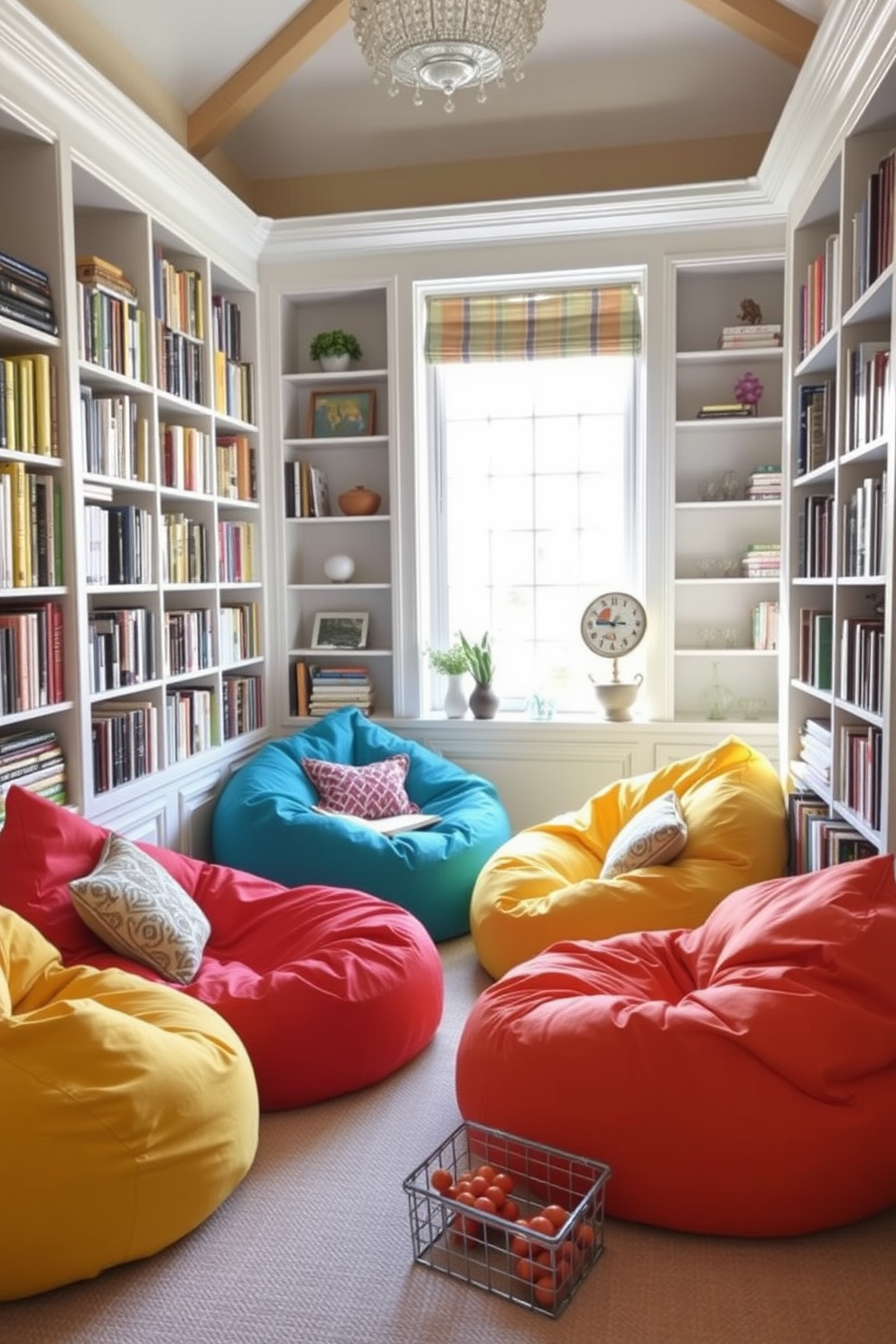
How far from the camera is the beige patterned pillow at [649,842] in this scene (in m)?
3.29

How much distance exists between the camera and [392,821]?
3969mm

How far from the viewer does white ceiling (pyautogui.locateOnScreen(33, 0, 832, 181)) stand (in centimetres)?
369

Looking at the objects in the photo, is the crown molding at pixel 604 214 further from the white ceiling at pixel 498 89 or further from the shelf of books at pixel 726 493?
the white ceiling at pixel 498 89

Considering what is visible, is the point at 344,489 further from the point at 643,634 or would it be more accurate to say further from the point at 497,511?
the point at 643,634

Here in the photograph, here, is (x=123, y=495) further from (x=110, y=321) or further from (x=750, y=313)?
(x=750, y=313)

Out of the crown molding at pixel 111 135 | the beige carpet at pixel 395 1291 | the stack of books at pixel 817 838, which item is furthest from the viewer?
the stack of books at pixel 817 838

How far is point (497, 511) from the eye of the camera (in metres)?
4.85

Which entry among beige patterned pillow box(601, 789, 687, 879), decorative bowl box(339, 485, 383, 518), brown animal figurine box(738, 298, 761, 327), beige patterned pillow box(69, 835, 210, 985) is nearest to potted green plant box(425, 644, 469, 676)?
decorative bowl box(339, 485, 383, 518)

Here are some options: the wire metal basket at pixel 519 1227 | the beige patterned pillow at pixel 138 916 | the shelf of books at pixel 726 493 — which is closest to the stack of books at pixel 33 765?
the beige patterned pillow at pixel 138 916

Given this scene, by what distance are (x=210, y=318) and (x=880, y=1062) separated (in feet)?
11.4

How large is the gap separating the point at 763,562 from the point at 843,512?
121 cm

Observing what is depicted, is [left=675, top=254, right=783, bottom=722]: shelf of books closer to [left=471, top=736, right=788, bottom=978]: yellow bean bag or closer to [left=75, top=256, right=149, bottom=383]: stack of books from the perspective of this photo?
[left=471, top=736, right=788, bottom=978]: yellow bean bag

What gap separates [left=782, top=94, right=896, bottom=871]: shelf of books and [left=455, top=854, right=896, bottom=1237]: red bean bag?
0.57m

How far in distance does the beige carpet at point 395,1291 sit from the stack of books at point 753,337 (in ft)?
10.9
